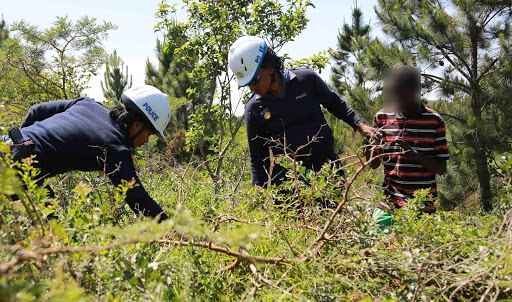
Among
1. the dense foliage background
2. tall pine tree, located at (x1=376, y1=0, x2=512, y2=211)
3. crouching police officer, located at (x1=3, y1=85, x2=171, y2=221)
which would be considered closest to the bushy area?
the dense foliage background

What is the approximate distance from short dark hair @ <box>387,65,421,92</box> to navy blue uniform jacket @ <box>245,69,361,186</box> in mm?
395

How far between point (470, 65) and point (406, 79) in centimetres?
535

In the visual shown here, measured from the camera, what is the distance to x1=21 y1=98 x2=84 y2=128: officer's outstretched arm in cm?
253

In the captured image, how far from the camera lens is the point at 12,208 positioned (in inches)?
46.3

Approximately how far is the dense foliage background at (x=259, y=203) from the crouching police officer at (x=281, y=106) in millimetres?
527

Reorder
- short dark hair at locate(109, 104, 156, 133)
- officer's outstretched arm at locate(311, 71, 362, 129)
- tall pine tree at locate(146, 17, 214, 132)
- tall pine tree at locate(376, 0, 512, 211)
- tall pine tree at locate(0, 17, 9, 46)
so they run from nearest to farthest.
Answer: short dark hair at locate(109, 104, 156, 133) → officer's outstretched arm at locate(311, 71, 362, 129) → tall pine tree at locate(376, 0, 512, 211) → tall pine tree at locate(0, 17, 9, 46) → tall pine tree at locate(146, 17, 214, 132)

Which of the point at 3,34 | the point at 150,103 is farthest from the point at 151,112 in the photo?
the point at 3,34

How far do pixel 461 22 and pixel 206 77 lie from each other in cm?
436

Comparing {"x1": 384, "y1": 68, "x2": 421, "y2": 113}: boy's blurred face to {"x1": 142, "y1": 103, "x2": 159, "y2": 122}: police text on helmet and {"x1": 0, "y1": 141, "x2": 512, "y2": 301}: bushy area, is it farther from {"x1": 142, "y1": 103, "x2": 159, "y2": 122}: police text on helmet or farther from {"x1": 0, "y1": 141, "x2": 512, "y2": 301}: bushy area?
{"x1": 142, "y1": 103, "x2": 159, "y2": 122}: police text on helmet

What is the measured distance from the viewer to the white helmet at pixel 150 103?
2.52 meters

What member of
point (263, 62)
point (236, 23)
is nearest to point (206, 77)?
point (236, 23)

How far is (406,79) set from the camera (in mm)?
2596

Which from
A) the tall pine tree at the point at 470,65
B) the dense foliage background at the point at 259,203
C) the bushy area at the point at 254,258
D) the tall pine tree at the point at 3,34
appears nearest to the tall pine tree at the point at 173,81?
the tall pine tree at the point at 3,34

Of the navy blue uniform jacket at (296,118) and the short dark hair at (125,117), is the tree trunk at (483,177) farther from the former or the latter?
the short dark hair at (125,117)
